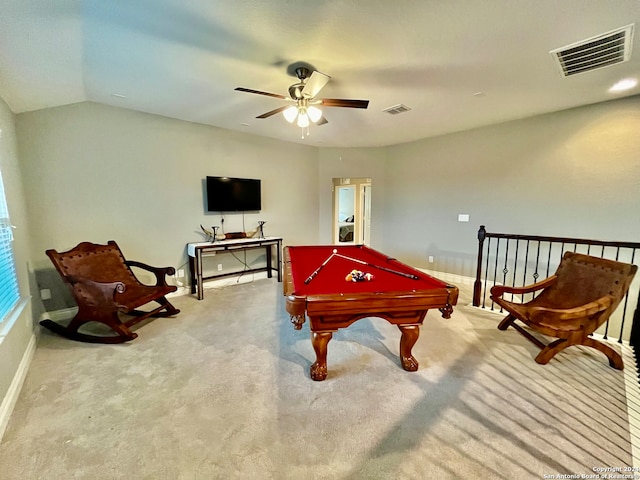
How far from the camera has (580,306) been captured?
2400 millimetres

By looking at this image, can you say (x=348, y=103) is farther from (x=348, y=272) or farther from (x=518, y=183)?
(x=518, y=183)

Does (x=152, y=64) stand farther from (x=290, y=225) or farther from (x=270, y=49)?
(x=290, y=225)

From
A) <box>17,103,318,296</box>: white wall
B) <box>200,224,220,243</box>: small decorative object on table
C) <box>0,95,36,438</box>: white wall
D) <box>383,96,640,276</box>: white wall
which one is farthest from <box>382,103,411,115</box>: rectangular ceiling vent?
<box>0,95,36,438</box>: white wall

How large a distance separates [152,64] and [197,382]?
108 inches

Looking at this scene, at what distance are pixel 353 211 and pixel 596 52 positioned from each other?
600 cm

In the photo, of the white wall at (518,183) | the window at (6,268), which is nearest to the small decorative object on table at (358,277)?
the window at (6,268)

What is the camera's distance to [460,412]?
1812 mm

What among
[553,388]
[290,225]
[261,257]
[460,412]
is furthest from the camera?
[290,225]

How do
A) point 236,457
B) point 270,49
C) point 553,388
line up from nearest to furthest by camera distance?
point 236,457 < point 553,388 < point 270,49

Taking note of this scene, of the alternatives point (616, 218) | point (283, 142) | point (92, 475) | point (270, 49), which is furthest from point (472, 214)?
point (92, 475)

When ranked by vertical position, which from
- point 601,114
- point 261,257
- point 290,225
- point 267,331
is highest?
point 601,114

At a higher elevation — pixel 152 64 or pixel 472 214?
pixel 152 64

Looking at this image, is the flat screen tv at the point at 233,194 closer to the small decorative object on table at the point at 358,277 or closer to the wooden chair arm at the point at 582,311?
the small decorative object on table at the point at 358,277

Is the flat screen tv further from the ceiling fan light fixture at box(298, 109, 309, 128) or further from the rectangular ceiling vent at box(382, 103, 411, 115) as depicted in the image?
the rectangular ceiling vent at box(382, 103, 411, 115)
